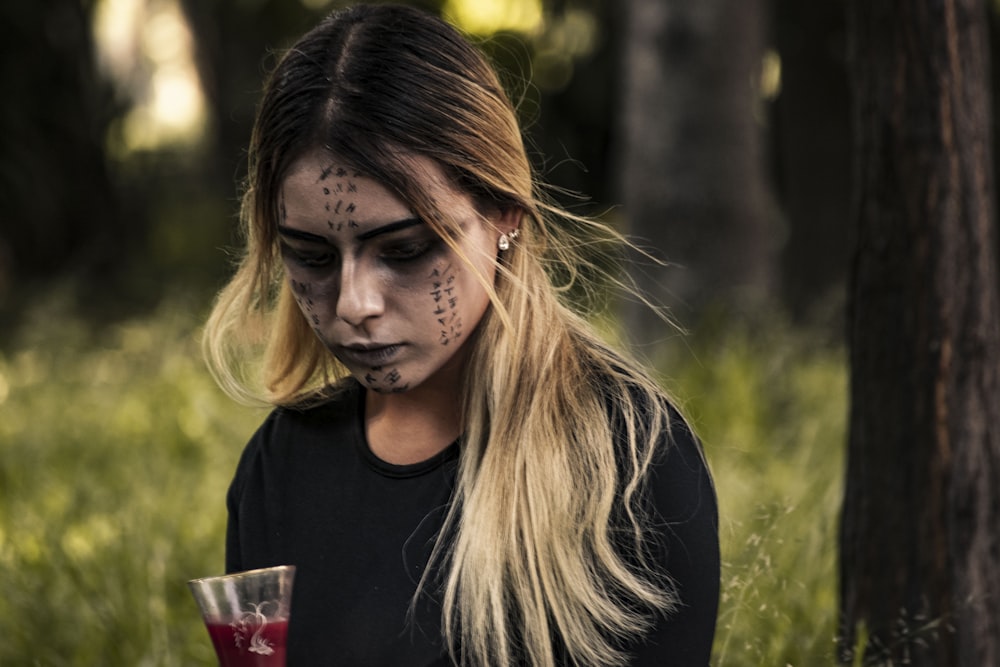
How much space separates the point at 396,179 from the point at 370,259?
0.13 metres

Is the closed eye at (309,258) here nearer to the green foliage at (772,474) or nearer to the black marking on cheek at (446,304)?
the black marking on cheek at (446,304)

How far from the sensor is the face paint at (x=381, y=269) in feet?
6.46

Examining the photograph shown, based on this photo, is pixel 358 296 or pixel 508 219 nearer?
pixel 358 296

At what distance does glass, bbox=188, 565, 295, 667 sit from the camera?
167cm

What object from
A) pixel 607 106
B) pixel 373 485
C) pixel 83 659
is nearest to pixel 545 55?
pixel 607 106

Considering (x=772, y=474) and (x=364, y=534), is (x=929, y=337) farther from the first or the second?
(x=772, y=474)

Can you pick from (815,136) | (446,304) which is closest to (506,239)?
(446,304)

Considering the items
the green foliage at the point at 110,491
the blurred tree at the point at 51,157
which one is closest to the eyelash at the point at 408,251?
the green foliage at the point at 110,491

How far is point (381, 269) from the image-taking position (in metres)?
2.01

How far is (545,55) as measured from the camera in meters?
12.5

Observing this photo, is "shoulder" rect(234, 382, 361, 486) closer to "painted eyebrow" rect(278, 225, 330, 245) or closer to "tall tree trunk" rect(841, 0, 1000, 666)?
"painted eyebrow" rect(278, 225, 330, 245)

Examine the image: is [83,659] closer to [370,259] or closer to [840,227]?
[370,259]

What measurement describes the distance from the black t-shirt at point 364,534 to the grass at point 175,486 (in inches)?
19.7

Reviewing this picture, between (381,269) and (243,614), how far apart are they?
0.58 m
